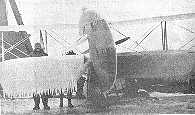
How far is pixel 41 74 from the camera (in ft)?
7.38

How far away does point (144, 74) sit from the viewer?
2523 millimetres

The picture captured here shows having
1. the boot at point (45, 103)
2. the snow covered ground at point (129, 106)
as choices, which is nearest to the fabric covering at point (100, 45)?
the snow covered ground at point (129, 106)

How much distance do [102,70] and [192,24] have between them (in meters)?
1.03

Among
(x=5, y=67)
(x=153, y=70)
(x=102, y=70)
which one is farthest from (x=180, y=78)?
(x=5, y=67)

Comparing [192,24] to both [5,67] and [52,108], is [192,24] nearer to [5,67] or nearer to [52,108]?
[52,108]

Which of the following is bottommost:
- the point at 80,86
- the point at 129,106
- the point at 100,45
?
A: the point at 129,106

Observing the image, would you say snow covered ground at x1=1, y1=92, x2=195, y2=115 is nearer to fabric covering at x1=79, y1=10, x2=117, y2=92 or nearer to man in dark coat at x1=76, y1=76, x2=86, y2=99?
man in dark coat at x1=76, y1=76, x2=86, y2=99

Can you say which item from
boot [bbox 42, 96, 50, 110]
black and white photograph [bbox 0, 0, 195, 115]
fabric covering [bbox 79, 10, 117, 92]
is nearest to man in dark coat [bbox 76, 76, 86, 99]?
black and white photograph [bbox 0, 0, 195, 115]

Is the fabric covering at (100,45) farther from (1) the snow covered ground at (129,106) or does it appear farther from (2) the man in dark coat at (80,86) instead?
(1) the snow covered ground at (129,106)

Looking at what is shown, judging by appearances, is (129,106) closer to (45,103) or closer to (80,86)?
(80,86)

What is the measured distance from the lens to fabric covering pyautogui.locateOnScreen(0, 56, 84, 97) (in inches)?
88.8

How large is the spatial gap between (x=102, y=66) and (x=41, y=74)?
0.51m

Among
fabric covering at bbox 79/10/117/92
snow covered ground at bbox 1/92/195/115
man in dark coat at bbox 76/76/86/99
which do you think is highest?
fabric covering at bbox 79/10/117/92

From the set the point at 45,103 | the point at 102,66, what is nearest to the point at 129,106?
the point at 102,66
